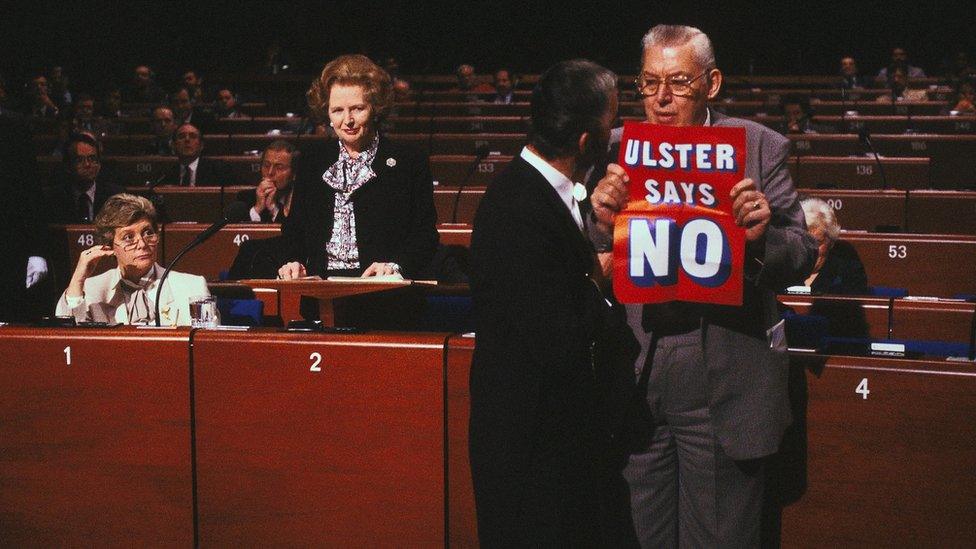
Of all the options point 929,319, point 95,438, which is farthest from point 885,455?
point 95,438

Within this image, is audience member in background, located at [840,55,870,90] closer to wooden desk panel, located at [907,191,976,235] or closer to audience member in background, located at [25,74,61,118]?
wooden desk panel, located at [907,191,976,235]

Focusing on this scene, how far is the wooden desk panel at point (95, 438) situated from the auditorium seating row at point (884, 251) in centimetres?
210

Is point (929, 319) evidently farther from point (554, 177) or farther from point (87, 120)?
point (87, 120)

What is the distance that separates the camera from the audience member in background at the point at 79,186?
5.53 metres

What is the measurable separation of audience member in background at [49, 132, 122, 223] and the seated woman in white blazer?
8.28ft

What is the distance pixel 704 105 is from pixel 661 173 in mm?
193

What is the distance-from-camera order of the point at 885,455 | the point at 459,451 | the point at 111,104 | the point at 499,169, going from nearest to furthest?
1. the point at 885,455
2. the point at 459,451
3. the point at 499,169
4. the point at 111,104

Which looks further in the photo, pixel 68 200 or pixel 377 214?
pixel 68 200

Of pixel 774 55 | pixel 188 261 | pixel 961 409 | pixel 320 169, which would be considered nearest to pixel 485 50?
pixel 774 55

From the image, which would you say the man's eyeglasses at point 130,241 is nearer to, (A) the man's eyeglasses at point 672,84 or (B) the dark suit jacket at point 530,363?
(B) the dark suit jacket at point 530,363

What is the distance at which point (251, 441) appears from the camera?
7.43 feet

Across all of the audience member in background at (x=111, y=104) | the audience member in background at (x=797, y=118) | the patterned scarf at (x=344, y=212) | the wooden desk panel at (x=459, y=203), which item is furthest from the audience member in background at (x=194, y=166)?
the audience member in background at (x=797, y=118)

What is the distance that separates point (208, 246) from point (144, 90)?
7.76 m

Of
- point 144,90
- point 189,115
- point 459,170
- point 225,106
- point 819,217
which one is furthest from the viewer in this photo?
point 144,90
